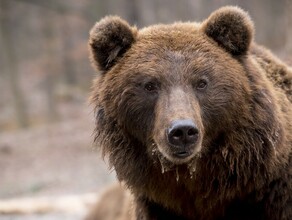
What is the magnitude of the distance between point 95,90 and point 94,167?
12.6 metres

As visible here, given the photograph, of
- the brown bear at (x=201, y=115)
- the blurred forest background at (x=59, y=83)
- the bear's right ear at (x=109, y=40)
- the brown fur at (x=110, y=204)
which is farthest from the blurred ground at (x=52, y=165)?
the bear's right ear at (x=109, y=40)

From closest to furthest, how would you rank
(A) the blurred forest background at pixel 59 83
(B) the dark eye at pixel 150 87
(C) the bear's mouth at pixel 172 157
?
(C) the bear's mouth at pixel 172 157
(B) the dark eye at pixel 150 87
(A) the blurred forest background at pixel 59 83

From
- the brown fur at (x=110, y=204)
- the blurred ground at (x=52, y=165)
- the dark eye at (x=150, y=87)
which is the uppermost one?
the dark eye at (x=150, y=87)

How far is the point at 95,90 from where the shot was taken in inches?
210

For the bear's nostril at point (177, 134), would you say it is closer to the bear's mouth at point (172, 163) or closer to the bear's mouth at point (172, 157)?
the bear's mouth at point (172, 157)

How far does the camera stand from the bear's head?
191 inches

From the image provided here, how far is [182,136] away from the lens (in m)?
4.42

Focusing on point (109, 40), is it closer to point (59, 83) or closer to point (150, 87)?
point (150, 87)

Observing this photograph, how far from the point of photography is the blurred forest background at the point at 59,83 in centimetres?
1731


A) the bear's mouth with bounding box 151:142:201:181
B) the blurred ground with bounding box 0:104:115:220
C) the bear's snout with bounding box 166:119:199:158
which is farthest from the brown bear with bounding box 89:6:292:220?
the blurred ground with bounding box 0:104:115:220

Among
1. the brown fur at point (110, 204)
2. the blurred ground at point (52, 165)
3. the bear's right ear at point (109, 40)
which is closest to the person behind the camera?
the bear's right ear at point (109, 40)

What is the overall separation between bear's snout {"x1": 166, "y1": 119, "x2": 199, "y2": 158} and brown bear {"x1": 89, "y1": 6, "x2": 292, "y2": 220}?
0.22m

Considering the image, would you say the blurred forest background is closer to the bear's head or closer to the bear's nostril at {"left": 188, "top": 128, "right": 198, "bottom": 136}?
the bear's head

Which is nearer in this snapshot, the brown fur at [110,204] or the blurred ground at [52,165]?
the brown fur at [110,204]
